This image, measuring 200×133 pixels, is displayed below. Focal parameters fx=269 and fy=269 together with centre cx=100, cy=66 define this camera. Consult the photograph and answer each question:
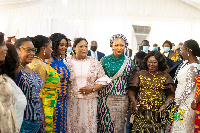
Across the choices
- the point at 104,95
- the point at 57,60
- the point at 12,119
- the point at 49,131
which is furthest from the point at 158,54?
the point at 12,119

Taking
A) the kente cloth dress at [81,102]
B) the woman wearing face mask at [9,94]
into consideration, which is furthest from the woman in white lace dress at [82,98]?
the woman wearing face mask at [9,94]

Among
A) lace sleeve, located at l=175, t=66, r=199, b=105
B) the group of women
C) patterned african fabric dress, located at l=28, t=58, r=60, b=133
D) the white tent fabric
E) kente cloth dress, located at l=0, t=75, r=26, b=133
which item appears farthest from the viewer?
the white tent fabric

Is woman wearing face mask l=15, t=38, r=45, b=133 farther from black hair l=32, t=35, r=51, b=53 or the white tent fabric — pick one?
the white tent fabric

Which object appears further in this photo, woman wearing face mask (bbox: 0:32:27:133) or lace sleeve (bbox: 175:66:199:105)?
lace sleeve (bbox: 175:66:199:105)

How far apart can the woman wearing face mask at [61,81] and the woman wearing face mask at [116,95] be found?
23.3 inches

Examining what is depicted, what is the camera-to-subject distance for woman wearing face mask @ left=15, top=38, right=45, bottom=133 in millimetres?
2498

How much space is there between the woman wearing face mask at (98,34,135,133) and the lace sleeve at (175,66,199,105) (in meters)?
0.79

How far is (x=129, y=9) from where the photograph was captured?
40.0 feet

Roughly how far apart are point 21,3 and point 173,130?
9.65m

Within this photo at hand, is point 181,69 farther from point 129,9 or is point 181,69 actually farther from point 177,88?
point 129,9

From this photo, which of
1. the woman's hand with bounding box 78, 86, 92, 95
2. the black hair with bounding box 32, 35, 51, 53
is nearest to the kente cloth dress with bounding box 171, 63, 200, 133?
the woman's hand with bounding box 78, 86, 92, 95

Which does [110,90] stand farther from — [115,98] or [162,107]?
[162,107]

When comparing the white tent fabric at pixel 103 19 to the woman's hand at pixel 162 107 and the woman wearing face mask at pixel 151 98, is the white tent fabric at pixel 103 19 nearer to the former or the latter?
the woman wearing face mask at pixel 151 98

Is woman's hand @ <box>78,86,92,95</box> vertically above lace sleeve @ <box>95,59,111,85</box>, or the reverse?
lace sleeve @ <box>95,59,111,85</box>
